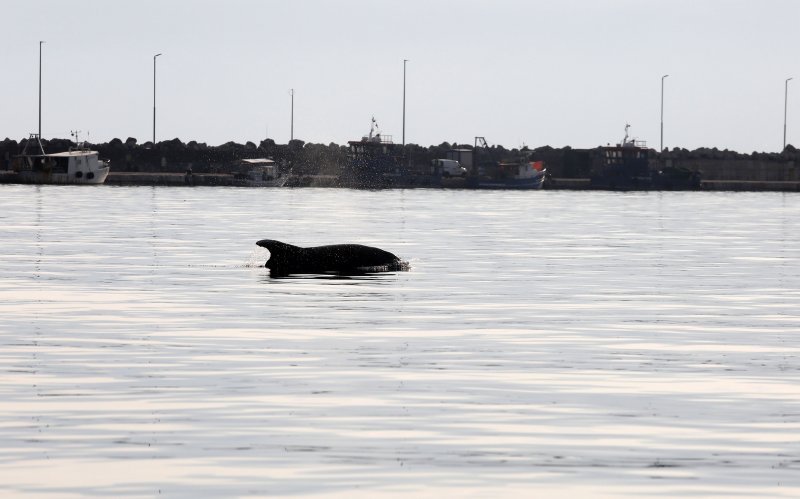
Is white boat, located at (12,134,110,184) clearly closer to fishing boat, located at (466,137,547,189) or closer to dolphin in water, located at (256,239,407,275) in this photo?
fishing boat, located at (466,137,547,189)

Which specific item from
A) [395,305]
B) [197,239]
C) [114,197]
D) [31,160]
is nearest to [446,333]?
[395,305]

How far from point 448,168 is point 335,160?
2082cm

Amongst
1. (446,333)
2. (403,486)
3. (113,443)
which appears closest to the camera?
(403,486)

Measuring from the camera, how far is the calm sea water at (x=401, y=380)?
12562 mm

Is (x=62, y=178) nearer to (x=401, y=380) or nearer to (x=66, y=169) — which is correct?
(x=66, y=169)

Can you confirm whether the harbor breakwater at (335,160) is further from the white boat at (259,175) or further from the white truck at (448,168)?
the white truck at (448,168)

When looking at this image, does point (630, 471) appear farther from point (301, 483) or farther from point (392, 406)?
point (392, 406)

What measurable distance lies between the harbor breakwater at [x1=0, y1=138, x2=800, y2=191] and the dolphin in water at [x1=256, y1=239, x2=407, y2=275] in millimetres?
127443

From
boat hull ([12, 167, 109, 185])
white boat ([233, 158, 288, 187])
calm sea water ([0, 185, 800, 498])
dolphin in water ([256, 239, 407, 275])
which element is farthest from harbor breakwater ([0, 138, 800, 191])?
calm sea water ([0, 185, 800, 498])

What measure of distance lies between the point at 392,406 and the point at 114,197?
95.6 metres

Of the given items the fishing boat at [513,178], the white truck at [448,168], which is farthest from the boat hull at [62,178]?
the fishing boat at [513,178]

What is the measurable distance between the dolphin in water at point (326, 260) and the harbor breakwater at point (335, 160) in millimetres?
127443

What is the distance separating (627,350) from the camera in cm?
2103

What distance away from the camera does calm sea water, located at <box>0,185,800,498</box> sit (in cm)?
1256
